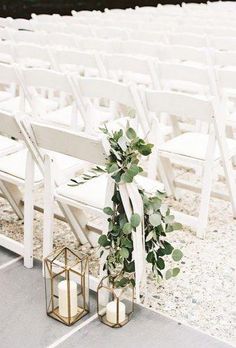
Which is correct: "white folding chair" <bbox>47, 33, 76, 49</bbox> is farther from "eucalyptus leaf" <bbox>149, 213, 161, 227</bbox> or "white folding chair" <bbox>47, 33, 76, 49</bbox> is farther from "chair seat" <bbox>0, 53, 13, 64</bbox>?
"eucalyptus leaf" <bbox>149, 213, 161, 227</bbox>

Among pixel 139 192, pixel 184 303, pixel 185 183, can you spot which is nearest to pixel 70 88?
pixel 185 183

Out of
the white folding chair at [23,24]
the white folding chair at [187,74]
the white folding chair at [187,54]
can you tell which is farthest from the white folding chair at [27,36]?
Answer: the white folding chair at [187,74]

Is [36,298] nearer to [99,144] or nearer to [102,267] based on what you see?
[102,267]

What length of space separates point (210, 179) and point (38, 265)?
48.5 inches

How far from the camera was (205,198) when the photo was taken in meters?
3.66

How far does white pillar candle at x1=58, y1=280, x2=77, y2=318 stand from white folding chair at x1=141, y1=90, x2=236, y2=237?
3.97 feet

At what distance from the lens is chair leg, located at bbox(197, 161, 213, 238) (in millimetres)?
3588

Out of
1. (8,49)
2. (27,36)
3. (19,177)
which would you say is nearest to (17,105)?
(8,49)

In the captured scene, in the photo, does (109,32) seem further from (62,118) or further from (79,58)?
(62,118)

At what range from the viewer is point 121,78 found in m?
5.89

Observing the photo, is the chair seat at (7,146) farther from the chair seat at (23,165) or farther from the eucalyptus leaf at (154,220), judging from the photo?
the eucalyptus leaf at (154,220)

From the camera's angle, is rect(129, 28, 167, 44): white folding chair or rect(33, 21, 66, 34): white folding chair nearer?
rect(129, 28, 167, 44): white folding chair

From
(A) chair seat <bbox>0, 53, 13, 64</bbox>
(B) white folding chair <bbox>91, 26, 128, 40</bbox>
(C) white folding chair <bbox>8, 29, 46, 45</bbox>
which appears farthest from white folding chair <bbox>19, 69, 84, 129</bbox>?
(B) white folding chair <bbox>91, 26, 128, 40</bbox>

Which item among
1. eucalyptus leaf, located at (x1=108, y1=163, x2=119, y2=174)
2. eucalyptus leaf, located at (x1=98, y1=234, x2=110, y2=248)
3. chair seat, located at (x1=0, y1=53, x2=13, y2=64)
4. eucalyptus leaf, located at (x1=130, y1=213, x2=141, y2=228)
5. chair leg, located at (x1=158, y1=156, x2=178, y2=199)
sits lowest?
chair leg, located at (x1=158, y1=156, x2=178, y2=199)
